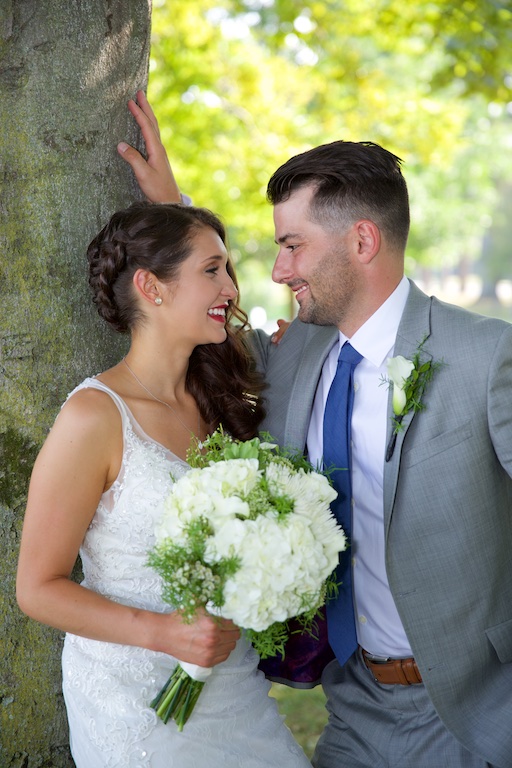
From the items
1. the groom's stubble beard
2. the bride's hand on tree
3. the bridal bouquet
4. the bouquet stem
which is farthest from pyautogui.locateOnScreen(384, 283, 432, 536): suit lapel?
the bride's hand on tree

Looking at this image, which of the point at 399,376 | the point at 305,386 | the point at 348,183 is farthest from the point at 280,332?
the point at 399,376

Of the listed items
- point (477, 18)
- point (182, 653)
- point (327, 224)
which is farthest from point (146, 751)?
point (477, 18)

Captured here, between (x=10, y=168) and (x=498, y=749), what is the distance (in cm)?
272

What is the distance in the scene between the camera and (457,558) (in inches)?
117

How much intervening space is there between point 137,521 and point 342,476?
2.60 ft

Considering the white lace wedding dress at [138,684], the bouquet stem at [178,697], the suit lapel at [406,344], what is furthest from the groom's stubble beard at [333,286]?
the bouquet stem at [178,697]

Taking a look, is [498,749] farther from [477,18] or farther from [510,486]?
[477,18]

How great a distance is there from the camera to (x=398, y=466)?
9.67ft

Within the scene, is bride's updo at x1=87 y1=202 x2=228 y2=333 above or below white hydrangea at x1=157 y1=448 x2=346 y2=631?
above

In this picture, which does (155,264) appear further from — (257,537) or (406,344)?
(257,537)

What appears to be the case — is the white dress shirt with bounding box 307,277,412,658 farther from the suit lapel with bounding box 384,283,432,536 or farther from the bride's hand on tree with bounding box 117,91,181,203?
the bride's hand on tree with bounding box 117,91,181,203

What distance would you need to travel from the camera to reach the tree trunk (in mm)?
3057

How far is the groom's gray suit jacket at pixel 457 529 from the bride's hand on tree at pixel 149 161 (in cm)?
132

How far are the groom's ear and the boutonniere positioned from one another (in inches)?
20.9
